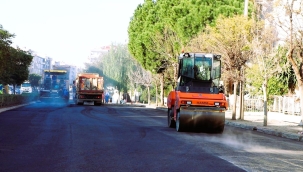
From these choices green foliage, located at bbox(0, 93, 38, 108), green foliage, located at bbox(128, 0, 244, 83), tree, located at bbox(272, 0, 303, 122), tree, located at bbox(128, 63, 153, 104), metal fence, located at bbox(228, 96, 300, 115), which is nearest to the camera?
tree, located at bbox(272, 0, 303, 122)

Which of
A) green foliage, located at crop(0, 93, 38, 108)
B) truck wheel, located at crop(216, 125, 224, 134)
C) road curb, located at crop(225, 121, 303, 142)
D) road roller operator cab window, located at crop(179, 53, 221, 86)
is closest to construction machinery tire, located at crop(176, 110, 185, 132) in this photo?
truck wheel, located at crop(216, 125, 224, 134)

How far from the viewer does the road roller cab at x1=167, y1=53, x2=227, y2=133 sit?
18859mm

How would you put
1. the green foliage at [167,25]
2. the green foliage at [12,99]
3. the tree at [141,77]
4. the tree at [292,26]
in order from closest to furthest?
the tree at [292,26] < the green foliage at [12,99] < the green foliage at [167,25] < the tree at [141,77]

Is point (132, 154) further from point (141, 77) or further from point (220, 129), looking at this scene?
point (141, 77)

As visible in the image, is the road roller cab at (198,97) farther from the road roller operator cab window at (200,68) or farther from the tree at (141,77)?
the tree at (141,77)

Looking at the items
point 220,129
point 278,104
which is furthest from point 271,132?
point 278,104

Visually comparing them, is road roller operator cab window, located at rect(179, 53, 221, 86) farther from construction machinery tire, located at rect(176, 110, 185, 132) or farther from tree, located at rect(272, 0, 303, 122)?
tree, located at rect(272, 0, 303, 122)

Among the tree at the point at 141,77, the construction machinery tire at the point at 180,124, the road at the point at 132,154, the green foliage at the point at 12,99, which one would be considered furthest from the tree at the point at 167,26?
the road at the point at 132,154

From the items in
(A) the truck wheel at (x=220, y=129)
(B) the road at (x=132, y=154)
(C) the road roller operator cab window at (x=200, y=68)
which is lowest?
(B) the road at (x=132, y=154)

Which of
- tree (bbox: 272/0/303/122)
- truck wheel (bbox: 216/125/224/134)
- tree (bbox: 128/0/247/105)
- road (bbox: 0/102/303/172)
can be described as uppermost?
tree (bbox: 128/0/247/105)

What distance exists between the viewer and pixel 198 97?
1900 centimetres

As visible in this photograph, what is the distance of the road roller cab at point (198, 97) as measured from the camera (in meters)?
18.9

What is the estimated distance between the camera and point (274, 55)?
25562mm

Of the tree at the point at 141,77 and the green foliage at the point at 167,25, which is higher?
the green foliage at the point at 167,25
